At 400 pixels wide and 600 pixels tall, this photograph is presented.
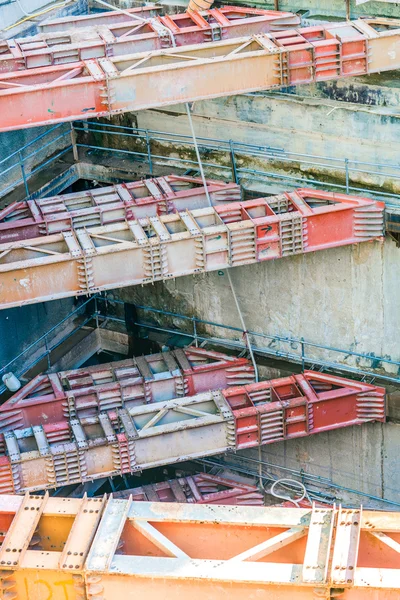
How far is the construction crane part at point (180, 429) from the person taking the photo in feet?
66.1

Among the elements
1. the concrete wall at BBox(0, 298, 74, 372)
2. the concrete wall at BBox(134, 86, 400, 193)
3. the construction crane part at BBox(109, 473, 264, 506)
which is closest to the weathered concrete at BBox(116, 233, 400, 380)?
the concrete wall at BBox(134, 86, 400, 193)

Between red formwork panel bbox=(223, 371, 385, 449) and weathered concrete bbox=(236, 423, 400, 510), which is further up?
red formwork panel bbox=(223, 371, 385, 449)

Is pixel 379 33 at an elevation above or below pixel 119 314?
above

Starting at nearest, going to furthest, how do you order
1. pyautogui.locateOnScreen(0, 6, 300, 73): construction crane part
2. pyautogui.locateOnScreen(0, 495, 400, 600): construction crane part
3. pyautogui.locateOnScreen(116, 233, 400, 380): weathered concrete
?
pyautogui.locateOnScreen(0, 495, 400, 600): construction crane part → pyautogui.locateOnScreen(0, 6, 300, 73): construction crane part → pyautogui.locateOnScreen(116, 233, 400, 380): weathered concrete

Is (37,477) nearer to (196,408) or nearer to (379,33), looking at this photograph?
(196,408)

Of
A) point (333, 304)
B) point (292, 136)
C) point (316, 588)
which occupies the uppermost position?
point (292, 136)

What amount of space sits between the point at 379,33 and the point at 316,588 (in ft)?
34.0

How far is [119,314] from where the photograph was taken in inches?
946

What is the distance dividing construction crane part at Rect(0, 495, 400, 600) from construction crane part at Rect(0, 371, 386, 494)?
7072mm

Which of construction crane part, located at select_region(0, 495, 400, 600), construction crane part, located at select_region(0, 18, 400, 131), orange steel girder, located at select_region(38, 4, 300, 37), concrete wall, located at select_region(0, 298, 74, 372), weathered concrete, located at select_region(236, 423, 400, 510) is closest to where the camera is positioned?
construction crane part, located at select_region(0, 495, 400, 600)

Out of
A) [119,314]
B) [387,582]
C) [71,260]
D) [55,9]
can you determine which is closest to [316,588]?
[387,582]

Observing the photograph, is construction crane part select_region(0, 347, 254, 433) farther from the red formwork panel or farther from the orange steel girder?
the orange steel girder

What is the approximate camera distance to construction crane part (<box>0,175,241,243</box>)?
830 inches

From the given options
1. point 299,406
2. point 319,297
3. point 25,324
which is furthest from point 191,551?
point 25,324
